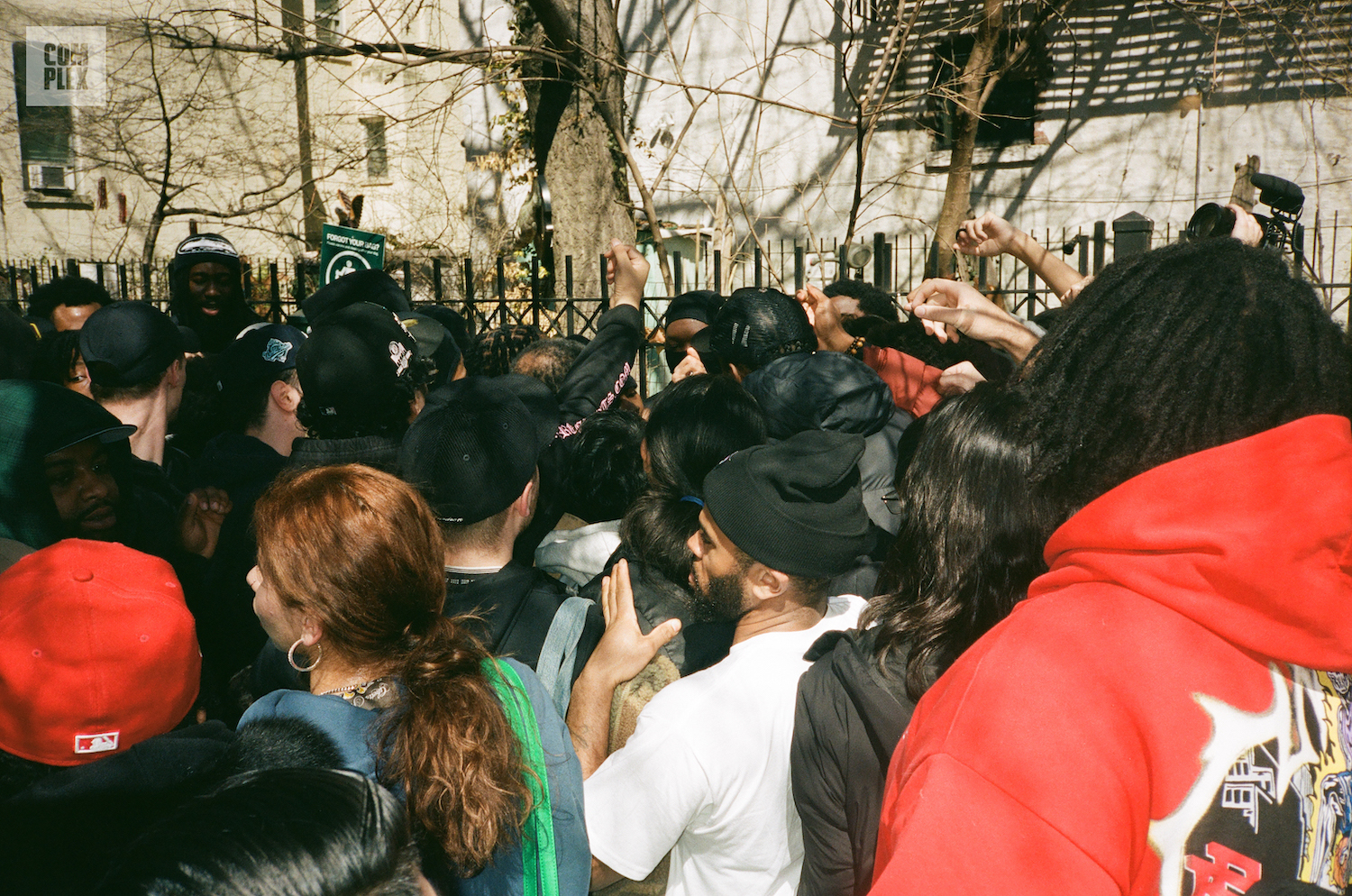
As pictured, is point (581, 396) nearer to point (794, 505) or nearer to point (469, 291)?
point (794, 505)

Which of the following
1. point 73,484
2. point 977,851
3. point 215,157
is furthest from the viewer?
point 215,157

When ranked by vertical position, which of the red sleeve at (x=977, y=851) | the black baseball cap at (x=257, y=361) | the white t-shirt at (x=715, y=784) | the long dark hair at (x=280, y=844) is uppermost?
the black baseball cap at (x=257, y=361)

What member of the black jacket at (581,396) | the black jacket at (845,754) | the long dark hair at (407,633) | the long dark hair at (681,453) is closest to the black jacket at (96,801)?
the long dark hair at (407,633)

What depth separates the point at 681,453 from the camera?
2.74 meters

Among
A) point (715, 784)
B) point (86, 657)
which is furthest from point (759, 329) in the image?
point (86, 657)

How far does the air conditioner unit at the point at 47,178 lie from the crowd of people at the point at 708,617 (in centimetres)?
1899

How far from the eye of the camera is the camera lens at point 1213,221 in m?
2.92

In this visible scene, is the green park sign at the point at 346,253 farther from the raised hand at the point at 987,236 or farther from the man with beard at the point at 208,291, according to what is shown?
the raised hand at the point at 987,236

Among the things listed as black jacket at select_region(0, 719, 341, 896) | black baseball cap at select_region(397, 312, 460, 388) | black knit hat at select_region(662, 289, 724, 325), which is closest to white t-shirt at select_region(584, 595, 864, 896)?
black jacket at select_region(0, 719, 341, 896)

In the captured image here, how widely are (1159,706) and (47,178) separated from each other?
23.0 m

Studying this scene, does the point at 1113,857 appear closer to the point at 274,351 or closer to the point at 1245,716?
the point at 1245,716

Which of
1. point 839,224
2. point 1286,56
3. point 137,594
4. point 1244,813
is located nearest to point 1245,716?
point 1244,813

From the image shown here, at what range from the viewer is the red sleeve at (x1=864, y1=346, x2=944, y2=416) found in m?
4.03

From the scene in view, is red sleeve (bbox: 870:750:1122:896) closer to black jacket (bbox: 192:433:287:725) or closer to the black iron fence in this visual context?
black jacket (bbox: 192:433:287:725)
